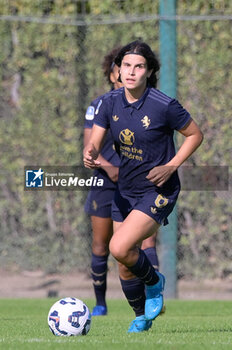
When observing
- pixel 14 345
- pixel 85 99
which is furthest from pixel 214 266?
pixel 14 345

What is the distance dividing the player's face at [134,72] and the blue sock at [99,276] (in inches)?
107

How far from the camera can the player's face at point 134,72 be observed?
252 inches

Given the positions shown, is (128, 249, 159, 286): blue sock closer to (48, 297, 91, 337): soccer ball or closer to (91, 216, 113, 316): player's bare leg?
(48, 297, 91, 337): soccer ball

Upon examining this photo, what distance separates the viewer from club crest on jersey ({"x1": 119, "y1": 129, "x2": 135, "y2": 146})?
6371 millimetres

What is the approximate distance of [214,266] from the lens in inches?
429

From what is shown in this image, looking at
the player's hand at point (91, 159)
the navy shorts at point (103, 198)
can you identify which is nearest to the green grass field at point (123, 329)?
the navy shorts at point (103, 198)

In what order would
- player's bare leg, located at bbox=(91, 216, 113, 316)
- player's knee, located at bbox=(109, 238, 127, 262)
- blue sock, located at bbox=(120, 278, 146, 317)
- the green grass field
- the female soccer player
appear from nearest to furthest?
the green grass field → player's knee, located at bbox=(109, 238, 127, 262) → the female soccer player → blue sock, located at bbox=(120, 278, 146, 317) → player's bare leg, located at bbox=(91, 216, 113, 316)

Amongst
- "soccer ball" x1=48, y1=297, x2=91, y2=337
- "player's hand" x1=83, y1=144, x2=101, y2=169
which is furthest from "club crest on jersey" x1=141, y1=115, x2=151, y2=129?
"soccer ball" x1=48, y1=297, x2=91, y2=337

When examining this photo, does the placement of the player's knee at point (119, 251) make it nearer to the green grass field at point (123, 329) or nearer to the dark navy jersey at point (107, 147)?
the green grass field at point (123, 329)

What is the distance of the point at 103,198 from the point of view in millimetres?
8586

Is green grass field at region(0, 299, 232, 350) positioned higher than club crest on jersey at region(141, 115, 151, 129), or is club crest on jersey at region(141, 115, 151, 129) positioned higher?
club crest on jersey at region(141, 115, 151, 129)

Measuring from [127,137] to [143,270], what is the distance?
3.08 ft

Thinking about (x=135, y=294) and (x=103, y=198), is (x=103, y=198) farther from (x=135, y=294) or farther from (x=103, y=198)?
(x=135, y=294)

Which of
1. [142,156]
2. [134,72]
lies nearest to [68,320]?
[142,156]
